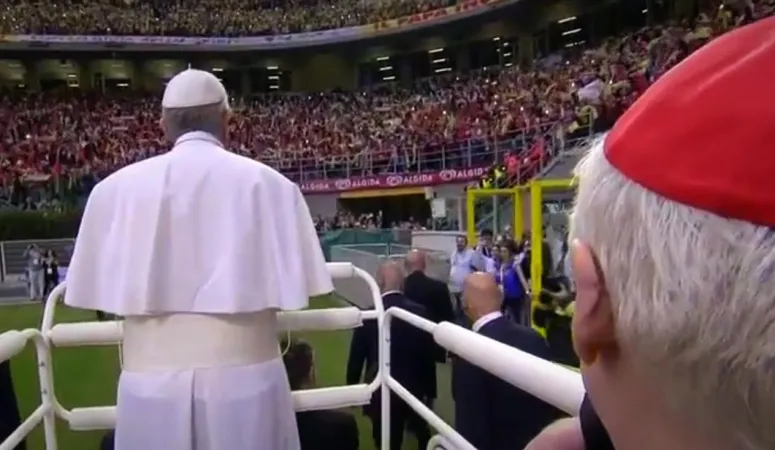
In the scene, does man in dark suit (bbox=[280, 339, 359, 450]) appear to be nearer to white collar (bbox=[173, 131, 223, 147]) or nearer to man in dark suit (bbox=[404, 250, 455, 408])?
white collar (bbox=[173, 131, 223, 147])

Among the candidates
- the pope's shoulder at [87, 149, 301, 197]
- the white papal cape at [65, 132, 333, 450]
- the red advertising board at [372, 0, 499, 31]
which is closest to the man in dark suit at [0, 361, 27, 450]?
the white papal cape at [65, 132, 333, 450]

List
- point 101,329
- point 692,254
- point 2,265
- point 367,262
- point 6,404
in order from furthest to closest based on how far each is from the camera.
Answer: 1. point 2,265
2. point 367,262
3. point 6,404
4. point 101,329
5. point 692,254

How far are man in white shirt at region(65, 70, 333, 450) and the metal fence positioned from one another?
748 cm

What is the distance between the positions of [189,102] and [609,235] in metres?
1.52

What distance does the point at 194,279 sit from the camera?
1851mm

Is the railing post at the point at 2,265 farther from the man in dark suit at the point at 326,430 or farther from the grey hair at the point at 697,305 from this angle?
the grey hair at the point at 697,305

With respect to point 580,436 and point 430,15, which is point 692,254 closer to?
point 580,436

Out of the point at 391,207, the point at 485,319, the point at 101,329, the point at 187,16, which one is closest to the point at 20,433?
the point at 101,329

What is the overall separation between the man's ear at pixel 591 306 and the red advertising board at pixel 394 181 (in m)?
16.2

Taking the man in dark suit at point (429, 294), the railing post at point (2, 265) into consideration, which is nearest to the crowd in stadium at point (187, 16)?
the railing post at point (2, 265)

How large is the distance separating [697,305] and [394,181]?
19.5 metres

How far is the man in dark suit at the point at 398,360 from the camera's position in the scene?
4094mm

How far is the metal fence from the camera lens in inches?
406

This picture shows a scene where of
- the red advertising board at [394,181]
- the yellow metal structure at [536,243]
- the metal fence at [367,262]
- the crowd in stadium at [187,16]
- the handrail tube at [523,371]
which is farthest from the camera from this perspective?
the crowd in stadium at [187,16]
